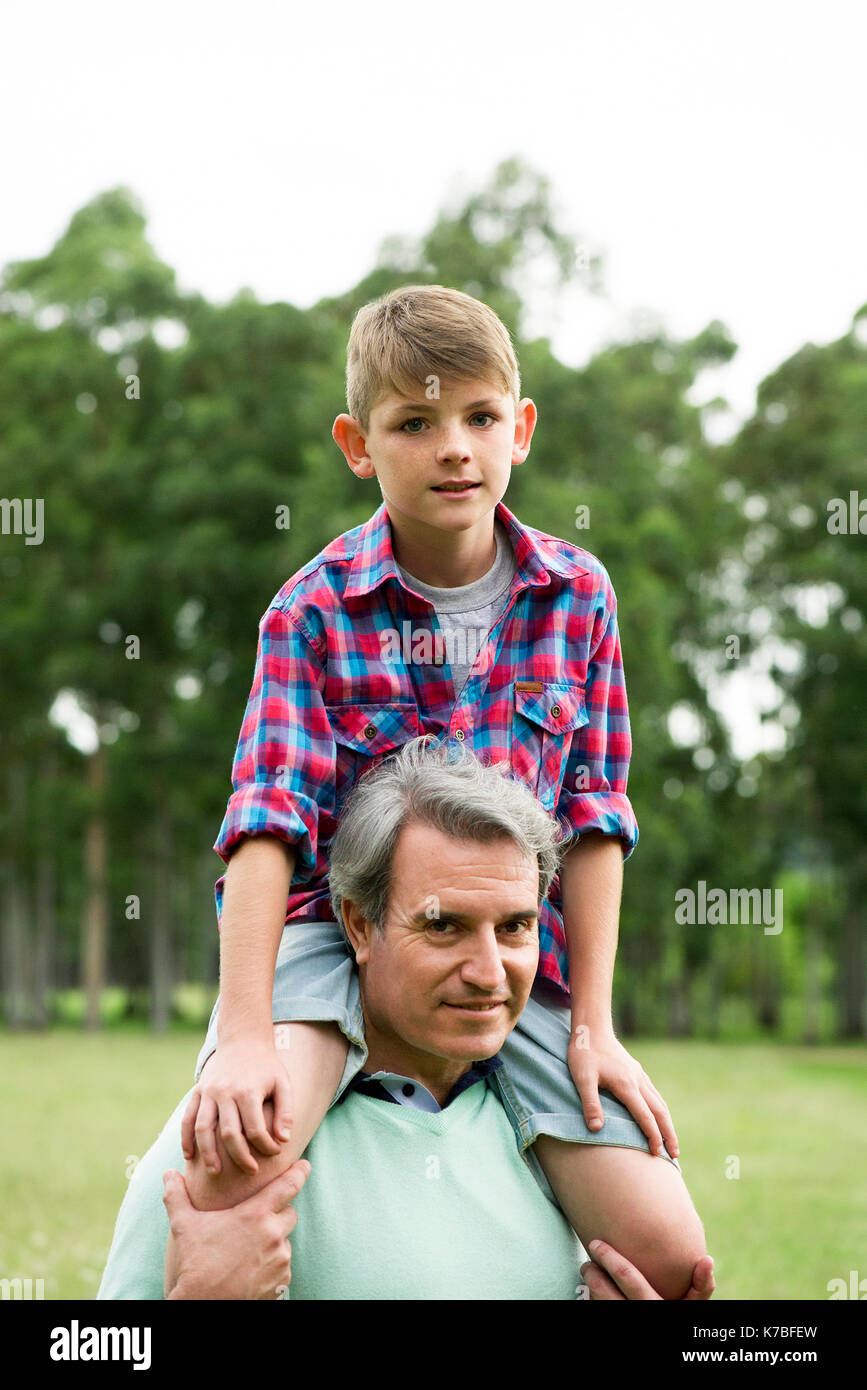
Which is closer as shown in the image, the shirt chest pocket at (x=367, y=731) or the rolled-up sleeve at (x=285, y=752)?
the rolled-up sleeve at (x=285, y=752)

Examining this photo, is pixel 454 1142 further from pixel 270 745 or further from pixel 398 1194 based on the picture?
pixel 270 745

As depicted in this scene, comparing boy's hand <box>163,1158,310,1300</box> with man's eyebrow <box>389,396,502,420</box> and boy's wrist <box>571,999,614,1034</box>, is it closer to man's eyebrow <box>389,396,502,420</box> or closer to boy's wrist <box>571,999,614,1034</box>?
boy's wrist <box>571,999,614,1034</box>

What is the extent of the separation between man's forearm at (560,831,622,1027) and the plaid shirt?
0.06 meters

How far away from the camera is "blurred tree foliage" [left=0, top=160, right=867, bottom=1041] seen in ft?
109

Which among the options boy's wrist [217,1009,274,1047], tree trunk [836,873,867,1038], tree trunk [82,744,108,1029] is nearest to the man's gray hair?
boy's wrist [217,1009,274,1047]

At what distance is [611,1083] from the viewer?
144 inches

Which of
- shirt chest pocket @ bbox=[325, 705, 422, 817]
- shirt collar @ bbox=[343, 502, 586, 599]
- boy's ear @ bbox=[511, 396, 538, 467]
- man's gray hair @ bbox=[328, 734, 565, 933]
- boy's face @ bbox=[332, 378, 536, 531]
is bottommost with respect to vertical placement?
man's gray hair @ bbox=[328, 734, 565, 933]

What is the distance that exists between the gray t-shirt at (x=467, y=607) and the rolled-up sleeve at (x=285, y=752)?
1.05ft

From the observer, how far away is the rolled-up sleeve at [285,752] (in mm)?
3498

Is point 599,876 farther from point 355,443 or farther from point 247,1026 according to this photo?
point 355,443

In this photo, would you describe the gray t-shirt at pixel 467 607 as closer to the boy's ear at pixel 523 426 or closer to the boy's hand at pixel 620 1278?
the boy's ear at pixel 523 426

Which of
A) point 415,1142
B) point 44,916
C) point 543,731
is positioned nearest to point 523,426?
point 543,731

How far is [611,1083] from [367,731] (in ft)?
3.42

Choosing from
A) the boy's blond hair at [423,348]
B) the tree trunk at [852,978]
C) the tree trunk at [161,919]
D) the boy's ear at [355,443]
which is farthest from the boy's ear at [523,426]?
the tree trunk at [852,978]
